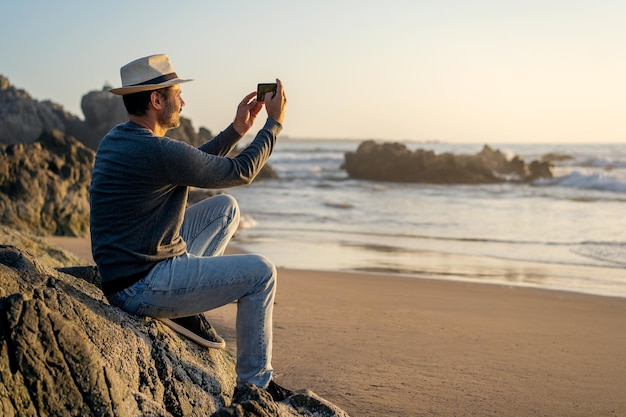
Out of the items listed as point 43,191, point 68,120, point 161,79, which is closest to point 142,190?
point 161,79

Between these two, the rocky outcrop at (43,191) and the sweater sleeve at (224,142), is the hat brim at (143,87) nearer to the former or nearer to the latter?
the sweater sleeve at (224,142)

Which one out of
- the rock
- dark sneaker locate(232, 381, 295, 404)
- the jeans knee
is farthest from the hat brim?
the rock

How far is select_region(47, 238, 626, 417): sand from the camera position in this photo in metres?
5.44

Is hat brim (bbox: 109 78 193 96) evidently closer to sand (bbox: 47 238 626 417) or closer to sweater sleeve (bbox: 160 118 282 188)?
sweater sleeve (bbox: 160 118 282 188)

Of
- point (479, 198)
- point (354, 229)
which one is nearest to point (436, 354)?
point (354, 229)

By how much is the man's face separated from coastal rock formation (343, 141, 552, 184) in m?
33.7

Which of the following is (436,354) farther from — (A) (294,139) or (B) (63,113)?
(A) (294,139)

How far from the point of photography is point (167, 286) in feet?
12.5

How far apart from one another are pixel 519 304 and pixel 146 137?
6213 mm

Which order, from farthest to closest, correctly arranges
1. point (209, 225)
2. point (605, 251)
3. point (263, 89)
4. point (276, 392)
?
1. point (605, 251)
2. point (209, 225)
3. point (263, 89)
4. point (276, 392)

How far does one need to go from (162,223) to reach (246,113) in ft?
3.10

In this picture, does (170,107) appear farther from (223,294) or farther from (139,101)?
(223,294)

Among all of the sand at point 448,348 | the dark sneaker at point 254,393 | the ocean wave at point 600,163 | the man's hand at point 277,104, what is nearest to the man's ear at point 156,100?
the man's hand at point 277,104

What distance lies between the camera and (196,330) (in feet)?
14.0
